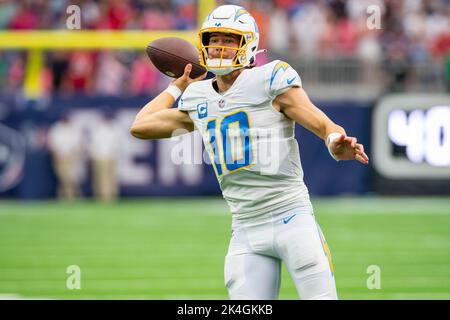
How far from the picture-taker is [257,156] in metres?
4.54

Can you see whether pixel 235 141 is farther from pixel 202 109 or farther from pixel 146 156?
pixel 146 156

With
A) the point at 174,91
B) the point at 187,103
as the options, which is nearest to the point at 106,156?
the point at 174,91

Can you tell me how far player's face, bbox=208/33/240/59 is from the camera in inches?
181

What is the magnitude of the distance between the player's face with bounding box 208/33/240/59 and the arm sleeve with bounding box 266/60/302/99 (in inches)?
8.8

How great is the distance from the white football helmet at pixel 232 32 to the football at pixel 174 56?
431mm

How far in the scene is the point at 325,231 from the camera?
11.3 m

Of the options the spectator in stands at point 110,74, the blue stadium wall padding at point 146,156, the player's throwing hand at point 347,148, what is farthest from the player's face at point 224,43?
the spectator in stands at point 110,74

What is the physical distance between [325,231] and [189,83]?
252 inches

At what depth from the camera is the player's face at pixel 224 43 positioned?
4.60m

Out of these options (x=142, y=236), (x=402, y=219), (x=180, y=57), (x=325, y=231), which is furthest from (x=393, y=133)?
(x=180, y=57)

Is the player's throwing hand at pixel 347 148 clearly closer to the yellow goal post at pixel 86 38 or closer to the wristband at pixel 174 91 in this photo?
the wristband at pixel 174 91

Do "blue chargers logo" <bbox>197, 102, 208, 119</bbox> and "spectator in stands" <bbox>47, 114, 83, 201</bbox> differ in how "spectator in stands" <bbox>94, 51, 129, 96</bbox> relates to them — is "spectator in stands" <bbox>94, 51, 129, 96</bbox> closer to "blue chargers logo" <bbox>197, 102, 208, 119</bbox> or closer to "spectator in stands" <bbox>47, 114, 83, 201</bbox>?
"spectator in stands" <bbox>47, 114, 83, 201</bbox>

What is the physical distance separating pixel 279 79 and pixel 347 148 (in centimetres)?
48

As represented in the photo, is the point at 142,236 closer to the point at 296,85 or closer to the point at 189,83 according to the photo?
the point at 189,83
